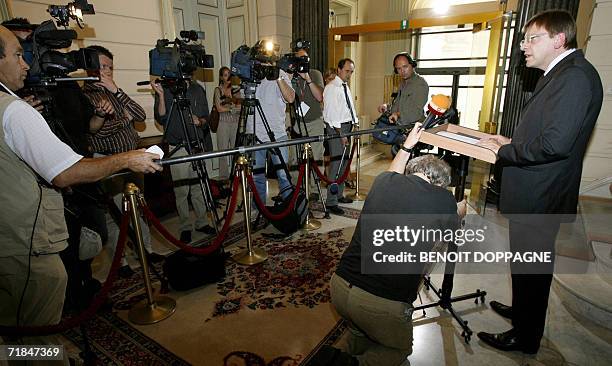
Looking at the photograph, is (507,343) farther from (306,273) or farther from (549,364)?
(306,273)

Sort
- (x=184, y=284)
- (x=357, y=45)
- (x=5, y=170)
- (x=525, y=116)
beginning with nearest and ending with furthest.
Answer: (x=5, y=170)
(x=525, y=116)
(x=184, y=284)
(x=357, y=45)

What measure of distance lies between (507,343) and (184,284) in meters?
2.13

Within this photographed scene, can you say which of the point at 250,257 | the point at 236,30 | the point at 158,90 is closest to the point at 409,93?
the point at 250,257

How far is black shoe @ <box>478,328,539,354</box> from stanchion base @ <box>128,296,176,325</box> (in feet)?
6.62

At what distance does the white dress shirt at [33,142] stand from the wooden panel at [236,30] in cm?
464

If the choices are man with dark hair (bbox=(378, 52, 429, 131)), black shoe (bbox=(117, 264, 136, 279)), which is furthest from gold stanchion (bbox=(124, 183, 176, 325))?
man with dark hair (bbox=(378, 52, 429, 131))

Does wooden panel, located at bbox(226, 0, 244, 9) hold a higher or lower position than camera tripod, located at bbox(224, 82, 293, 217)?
higher

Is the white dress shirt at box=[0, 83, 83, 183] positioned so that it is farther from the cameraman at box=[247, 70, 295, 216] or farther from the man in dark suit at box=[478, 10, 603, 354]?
the cameraman at box=[247, 70, 295, 216]

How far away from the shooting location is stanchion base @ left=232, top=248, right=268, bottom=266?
285cm

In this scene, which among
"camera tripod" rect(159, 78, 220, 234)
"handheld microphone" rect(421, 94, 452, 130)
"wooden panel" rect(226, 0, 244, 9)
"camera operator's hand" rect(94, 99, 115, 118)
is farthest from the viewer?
"wooden panel" rect(226, 0, 244, 9)

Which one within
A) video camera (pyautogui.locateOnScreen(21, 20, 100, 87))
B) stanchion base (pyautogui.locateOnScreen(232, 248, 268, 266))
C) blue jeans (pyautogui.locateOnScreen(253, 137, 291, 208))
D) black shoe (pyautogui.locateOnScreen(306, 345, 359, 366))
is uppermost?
video camera (pyautogui.locateOnScreen(21, 20, 100, 87))

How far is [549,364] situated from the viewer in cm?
181

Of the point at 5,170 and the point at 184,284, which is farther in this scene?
the point at 184,284

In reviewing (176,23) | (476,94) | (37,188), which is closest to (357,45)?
(476,94)
